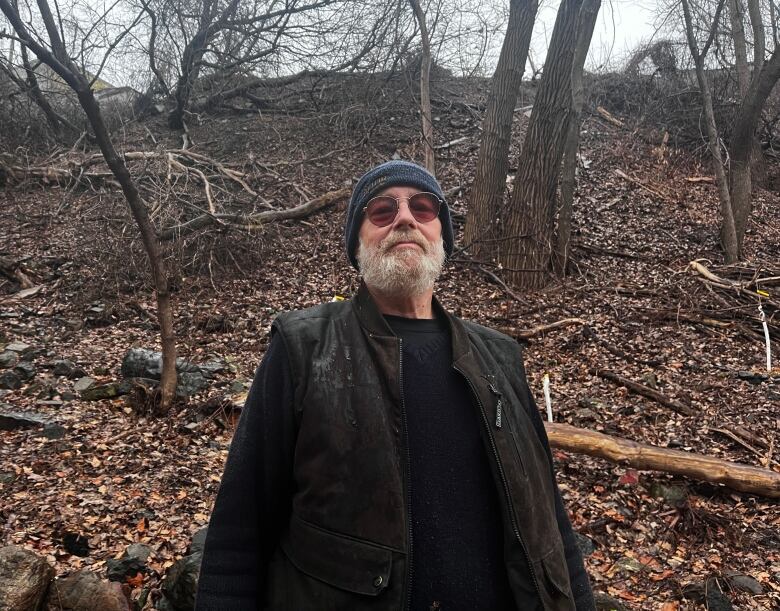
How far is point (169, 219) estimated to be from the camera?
8.67 m

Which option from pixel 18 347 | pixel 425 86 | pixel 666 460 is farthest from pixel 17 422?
pixel 425 86

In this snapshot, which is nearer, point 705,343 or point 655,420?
point 655,420

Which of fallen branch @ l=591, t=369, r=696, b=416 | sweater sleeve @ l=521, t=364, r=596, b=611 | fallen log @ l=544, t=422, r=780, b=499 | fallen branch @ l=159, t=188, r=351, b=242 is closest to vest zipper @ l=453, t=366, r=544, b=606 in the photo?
sweater sleeve @ l=521, t=364, r=596, b=611

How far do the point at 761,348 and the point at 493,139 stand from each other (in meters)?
5.18

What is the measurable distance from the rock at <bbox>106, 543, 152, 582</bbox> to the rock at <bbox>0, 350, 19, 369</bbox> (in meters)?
3.42

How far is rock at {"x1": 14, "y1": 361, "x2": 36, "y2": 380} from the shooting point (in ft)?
18.6

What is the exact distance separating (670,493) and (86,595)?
4158 mm

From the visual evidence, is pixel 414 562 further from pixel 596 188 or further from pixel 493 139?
pixel 596 188

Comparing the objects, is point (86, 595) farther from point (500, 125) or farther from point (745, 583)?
point (500, 125)

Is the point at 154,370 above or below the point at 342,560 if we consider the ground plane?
below

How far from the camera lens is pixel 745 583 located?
3.46m

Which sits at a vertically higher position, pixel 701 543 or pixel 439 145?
pixel 439 145

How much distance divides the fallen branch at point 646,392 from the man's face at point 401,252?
14.1ft

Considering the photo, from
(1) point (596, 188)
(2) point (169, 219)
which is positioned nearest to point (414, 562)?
(2) point (169, 219)
